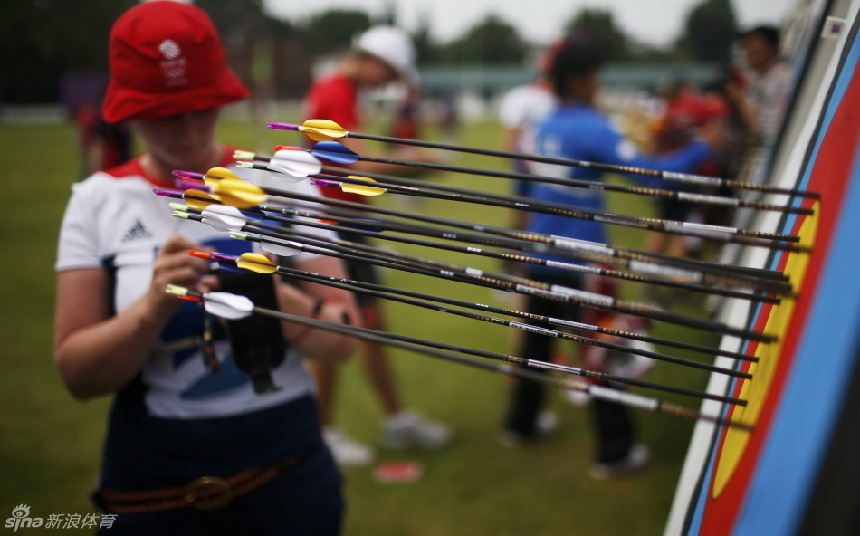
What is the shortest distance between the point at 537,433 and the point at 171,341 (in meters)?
2.53

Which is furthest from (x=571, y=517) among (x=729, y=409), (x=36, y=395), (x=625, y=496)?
(x=36, y=395)

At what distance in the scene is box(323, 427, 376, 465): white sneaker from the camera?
10.4 feet

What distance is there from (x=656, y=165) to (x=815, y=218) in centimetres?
206

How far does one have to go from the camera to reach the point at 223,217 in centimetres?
96

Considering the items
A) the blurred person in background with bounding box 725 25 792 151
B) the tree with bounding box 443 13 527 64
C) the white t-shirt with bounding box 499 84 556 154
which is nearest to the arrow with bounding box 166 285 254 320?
the blurred person in background with bounding box 725 25 792 151

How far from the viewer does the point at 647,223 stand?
0.92 metres

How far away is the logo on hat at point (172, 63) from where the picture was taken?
4.18 feet

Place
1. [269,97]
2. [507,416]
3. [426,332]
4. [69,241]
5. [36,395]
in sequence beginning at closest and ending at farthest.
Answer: [69,241] < [507,416] < [36,395] < [426,332] < [269,97]

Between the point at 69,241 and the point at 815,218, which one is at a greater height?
the point at 815,218

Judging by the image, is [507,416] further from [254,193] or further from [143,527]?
[254,193]

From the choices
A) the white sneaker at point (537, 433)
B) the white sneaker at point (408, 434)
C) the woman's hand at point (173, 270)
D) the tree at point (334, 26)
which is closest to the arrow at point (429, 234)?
the woman's hand at point (173, 270)

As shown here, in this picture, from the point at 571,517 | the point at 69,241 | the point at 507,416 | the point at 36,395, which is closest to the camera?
the point at 69,241

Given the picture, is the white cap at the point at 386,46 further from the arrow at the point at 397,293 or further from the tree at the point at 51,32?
the arrow at the point at 397,293

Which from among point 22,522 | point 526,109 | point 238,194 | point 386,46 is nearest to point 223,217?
A: point 238,194
